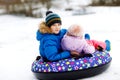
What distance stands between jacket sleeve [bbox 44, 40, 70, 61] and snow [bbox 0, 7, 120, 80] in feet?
1.79

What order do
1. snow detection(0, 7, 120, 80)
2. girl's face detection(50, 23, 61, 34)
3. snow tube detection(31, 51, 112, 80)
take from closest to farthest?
snow tube detection(31, 51, 112, 80) → girl's face detection(50, 23, 61, 34) → snow detection(0, 7, 120, 80)

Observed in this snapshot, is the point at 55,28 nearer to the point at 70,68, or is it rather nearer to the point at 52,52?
the point at 52,52

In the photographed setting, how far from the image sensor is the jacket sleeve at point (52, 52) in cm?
545

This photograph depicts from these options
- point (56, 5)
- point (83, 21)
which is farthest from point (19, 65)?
point (56, 5)

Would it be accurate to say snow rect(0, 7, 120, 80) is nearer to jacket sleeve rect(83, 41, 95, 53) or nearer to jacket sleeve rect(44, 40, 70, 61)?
jacket sleeve rect(83, 41, 95, 53)

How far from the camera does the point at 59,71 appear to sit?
17.9 ft

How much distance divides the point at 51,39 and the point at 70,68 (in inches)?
19.4

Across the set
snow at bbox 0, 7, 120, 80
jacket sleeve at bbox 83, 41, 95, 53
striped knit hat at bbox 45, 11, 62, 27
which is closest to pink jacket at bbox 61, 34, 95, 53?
jacket sleeve at bbox 83, 41, 95, 53

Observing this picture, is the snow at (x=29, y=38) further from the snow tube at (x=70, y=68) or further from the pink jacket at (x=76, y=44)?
the pink jacket at (x=76, y=44)

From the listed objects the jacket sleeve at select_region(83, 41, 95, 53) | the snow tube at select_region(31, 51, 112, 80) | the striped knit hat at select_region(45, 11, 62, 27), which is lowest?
the snow tube at select_region(31, 51, 112, 80)

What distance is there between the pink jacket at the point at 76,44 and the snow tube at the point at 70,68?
0.47 feet

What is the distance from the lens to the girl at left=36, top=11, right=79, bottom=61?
5461mm

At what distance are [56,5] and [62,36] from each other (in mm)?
8887

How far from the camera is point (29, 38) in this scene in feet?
31.1
